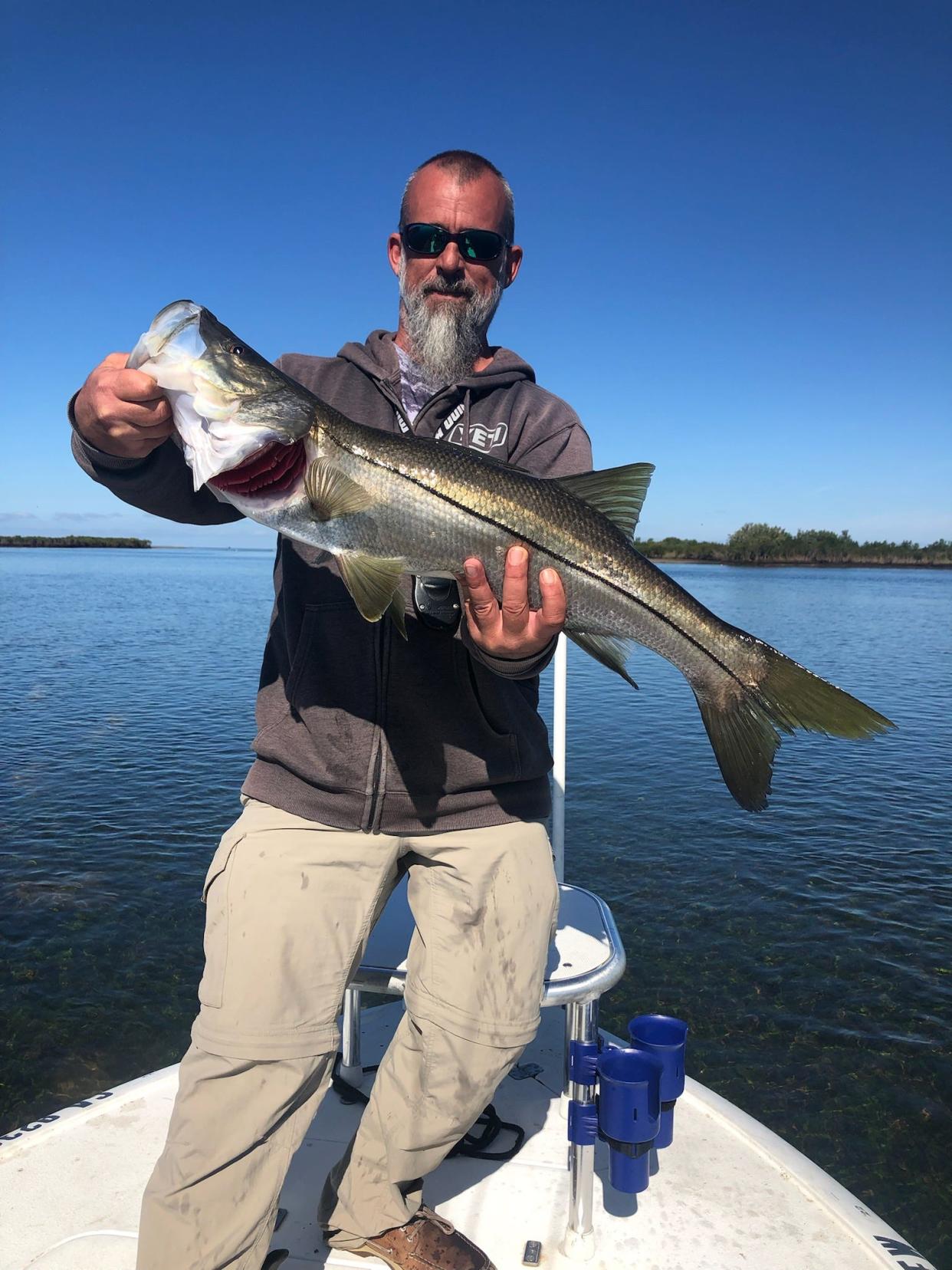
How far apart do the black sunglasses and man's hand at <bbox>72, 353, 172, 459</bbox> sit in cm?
158

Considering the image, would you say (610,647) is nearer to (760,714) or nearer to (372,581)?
(760,714)

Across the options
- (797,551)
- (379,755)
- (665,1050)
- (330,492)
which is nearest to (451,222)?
(330,492)

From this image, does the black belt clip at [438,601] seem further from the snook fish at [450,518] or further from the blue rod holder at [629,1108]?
the blue rod holder at [629,1108]

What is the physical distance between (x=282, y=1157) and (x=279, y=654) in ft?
5.77

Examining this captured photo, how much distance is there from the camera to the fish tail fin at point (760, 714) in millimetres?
2979

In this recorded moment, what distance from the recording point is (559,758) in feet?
15.9

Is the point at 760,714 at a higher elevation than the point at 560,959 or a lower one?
higher

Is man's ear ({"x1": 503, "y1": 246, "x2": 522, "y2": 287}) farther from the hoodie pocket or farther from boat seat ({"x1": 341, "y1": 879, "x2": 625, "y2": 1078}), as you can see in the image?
boat seat ({"x1": 341, "y1": 879, "x2": 625, "y2": 1078})

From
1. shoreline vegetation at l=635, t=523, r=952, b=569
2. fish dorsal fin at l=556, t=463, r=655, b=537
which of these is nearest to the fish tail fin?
fish dorsal fin at l=556, t=463, r=655, b=537

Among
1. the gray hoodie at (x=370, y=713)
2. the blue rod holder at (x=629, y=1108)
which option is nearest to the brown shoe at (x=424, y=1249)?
the blue rod holder at (x=629, y=1108)

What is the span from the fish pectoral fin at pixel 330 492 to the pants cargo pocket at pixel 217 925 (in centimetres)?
123

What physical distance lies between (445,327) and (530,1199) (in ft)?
12.4

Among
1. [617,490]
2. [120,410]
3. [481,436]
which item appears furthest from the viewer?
[481,436]

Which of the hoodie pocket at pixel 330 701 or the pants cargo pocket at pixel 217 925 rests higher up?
the hoodie pocket at pixel 330 701
